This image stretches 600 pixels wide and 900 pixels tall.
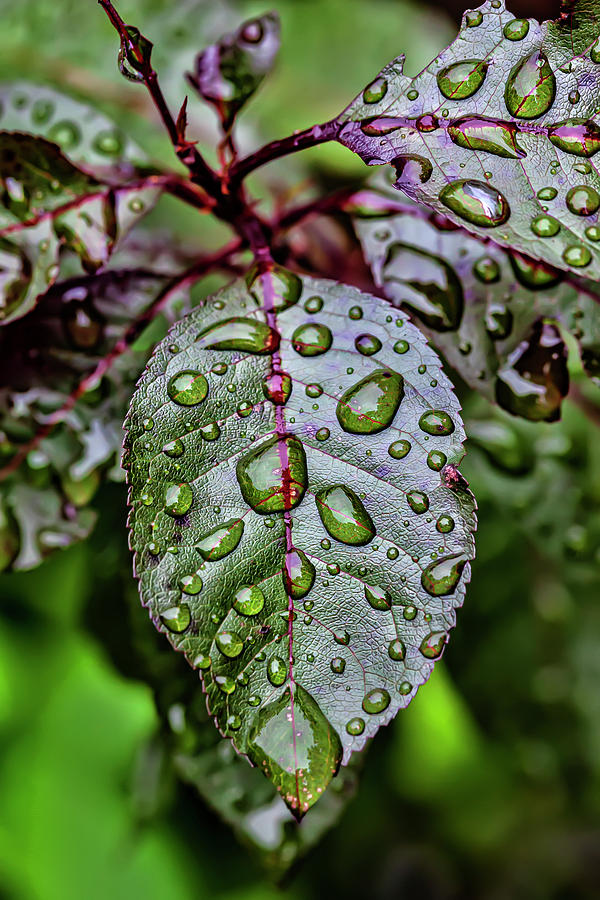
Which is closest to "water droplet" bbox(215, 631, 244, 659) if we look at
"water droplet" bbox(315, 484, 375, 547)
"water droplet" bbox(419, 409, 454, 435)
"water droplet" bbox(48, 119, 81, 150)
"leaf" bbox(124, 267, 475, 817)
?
"leaf" bbox(124, 267, 475, 817)

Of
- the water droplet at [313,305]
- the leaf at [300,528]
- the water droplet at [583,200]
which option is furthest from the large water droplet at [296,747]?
the water droplet at [583,200]

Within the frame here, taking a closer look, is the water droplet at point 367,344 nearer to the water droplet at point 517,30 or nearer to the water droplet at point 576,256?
the water droplet at point 576,256

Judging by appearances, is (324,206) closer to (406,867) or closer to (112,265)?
(112,265)

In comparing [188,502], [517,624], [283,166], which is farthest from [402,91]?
[517,624]

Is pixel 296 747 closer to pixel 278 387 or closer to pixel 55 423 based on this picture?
pixel 278 387

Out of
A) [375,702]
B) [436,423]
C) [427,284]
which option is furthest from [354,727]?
[427,284]

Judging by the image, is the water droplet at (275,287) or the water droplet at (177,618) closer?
the water droplet at (177,618)
